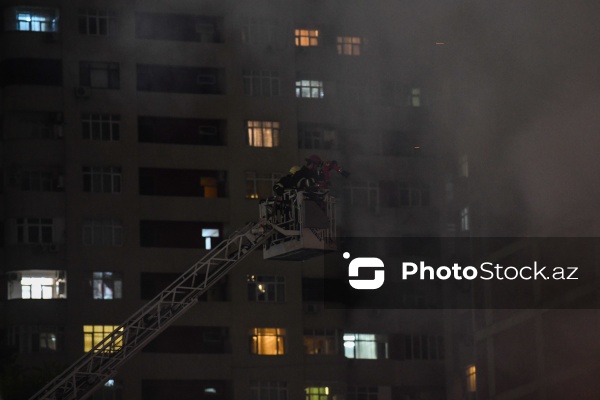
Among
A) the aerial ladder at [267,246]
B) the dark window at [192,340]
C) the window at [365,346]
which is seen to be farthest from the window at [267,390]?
the aerial ladder at [267,246]

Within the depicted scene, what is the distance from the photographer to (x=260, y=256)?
28.8m

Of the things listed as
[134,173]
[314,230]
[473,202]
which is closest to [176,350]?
[134,173]

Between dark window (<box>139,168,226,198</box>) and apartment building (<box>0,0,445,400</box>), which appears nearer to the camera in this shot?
apartment building (<box>0,0,445,400</box>)

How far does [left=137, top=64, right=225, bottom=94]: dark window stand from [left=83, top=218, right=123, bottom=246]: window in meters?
2.94

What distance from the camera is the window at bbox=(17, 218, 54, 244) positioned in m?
28.0

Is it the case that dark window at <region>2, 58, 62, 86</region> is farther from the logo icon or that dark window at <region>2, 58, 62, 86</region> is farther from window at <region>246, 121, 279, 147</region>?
the logo icon

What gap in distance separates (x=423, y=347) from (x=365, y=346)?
1.25m

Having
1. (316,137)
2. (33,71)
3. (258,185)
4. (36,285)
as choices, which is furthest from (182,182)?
(33,71)

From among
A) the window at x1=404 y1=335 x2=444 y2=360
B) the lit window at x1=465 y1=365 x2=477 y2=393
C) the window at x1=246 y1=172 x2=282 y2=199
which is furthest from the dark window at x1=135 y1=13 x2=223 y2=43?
the lit window at x1=465 y1=365 x2=477 y2=393

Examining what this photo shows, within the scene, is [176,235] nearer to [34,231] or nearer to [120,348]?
[34,231]

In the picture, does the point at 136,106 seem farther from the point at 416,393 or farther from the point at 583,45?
the point at 583,45

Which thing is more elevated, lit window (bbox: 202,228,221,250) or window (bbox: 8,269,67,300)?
lit window (bbox: 202,228,221,250)

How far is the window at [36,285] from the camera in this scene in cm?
2786

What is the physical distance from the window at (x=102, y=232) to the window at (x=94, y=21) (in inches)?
155
